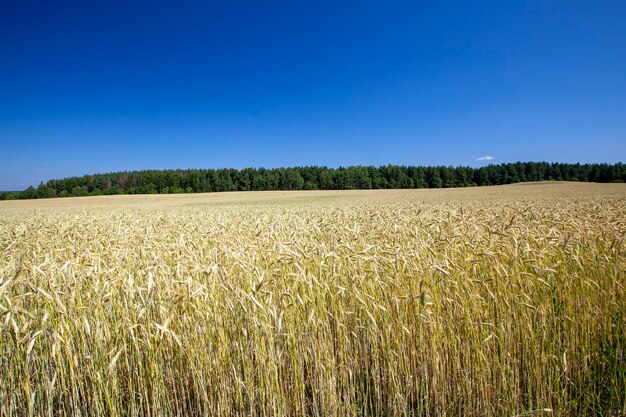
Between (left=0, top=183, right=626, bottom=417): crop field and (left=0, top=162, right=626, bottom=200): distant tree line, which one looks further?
(left=0, top=162, right=626, bottom=200): distant tree line

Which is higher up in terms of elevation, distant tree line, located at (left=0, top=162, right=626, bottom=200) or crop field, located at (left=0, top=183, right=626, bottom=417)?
distant tree line, located at (left=0, top=162, right=626, bottom=200)

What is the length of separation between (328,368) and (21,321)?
3.11m

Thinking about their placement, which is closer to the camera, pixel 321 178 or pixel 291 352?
pixel 291 352

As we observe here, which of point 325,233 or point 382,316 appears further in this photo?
point 325,233

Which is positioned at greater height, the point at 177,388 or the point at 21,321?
the point at 21,321

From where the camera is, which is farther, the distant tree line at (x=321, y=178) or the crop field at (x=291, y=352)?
the distant tree line at (x=321, y=178)

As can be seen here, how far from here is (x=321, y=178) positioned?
333ft

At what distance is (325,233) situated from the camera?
619cm

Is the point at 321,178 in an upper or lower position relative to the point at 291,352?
upper

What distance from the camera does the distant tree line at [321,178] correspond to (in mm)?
91500

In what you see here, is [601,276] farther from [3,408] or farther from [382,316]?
[3,408]

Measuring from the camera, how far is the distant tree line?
3602 inches

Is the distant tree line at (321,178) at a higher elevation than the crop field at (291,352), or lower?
higher

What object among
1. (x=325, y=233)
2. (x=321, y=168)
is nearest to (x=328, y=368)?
(x=325, y=233)
